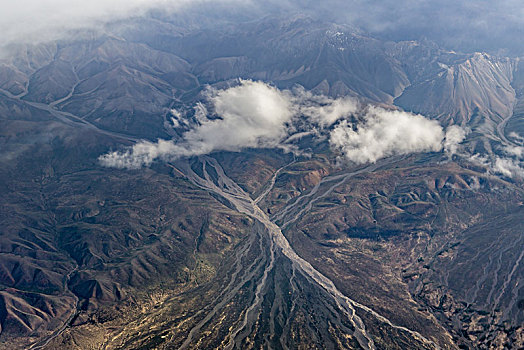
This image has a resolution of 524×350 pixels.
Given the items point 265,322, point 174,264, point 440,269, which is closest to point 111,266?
point 174,264

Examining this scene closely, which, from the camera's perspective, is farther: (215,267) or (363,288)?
(215,267)

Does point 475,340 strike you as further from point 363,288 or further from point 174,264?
point 174,264

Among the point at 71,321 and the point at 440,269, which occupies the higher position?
the point at 440,269

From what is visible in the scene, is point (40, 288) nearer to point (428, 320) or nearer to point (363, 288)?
point (363, 288)

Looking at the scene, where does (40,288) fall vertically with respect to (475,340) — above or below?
below

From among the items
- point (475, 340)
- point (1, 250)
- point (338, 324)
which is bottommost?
point (1, 250)

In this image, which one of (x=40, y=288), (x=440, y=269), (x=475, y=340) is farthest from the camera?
(x=440, y=269)

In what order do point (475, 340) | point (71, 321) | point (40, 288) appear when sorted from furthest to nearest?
1. point (40, 288)
2. point (71, 321)
3. point (475, 340)

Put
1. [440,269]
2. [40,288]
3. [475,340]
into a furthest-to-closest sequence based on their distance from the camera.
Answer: [440,269], [40,288], [475,340]

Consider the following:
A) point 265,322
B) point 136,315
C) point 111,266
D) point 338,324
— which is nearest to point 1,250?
point 111,266
